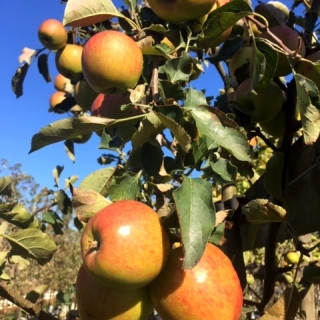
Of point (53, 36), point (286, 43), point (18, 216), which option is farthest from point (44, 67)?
point (286, 43)

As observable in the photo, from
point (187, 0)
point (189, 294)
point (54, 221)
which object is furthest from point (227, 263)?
point (54, 221)

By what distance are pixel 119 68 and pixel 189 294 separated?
0.39 metres

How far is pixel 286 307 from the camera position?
0.73 metres

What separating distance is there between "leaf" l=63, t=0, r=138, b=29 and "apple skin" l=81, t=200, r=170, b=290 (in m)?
0.37

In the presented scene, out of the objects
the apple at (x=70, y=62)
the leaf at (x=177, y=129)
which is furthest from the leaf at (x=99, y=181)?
the apple at (x=70, y=62)

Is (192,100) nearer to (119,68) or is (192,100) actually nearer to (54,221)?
(119,68)

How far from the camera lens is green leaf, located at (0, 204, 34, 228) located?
3.32 feet

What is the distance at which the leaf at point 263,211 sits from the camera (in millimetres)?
702

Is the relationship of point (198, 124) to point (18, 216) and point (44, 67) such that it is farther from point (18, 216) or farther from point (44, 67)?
point (44, 67)

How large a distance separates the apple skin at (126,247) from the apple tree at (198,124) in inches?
1.3

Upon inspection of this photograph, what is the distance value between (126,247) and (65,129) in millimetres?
190

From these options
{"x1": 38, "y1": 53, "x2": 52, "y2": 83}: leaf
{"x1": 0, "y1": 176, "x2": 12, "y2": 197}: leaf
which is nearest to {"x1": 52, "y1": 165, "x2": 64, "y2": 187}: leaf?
{"x1": 38, "y1": 53, "x2": 52, "y2": 83}: leaf

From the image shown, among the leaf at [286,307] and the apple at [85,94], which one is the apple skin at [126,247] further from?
the apple at [85,94]

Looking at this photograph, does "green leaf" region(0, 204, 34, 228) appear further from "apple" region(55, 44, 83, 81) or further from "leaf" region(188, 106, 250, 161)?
"leaf" region(188, 106, 250, 161)
